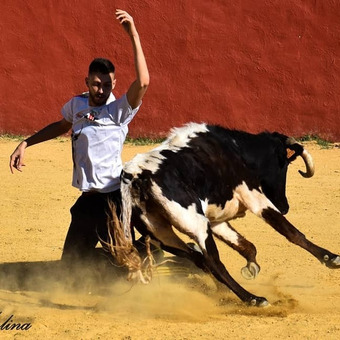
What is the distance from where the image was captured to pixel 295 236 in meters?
5.80

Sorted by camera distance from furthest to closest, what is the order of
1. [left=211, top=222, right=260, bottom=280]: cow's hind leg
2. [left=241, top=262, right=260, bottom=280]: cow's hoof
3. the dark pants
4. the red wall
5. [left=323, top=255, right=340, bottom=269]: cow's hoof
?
the red wall, [left=211, top=222, right=260, bottom=280]: cow's hind leg, [left=241, top=262, right=260, bottom=280]: cow's hoof, [left=323, top=255, right=340, bottom=269]: cow's hoof, the dark pants

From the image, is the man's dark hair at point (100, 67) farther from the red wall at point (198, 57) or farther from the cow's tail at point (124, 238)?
the red wall at point (198, 57)

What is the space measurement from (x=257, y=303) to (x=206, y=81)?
6.93 metres

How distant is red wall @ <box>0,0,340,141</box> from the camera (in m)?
11.7

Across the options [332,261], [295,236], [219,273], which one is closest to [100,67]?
[219,273]

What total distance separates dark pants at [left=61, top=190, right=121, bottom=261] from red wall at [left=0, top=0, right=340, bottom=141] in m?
6.25

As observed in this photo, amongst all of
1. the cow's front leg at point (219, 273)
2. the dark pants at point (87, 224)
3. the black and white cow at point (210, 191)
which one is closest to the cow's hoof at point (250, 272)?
the black and white cow at point (210, 191)

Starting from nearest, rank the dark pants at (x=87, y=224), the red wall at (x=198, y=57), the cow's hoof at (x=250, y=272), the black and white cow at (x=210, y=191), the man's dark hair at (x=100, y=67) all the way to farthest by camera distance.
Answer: the man's dark hair at (x=100, y=67) → the black and white cow at (x=210, y=191) → the dark pants at (x=87, y=224) → the cow's hoof at (x=250, y=272) → the red wall at (x=198, y=57)

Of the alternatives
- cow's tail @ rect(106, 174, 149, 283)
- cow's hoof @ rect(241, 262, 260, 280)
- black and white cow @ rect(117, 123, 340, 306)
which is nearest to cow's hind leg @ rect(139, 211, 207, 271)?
black and white cow @ rect(117, 123, 340, 306)

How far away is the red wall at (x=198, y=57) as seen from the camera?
11727mm

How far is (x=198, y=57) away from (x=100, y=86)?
6.77 meters

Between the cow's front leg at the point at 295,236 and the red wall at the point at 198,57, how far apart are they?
6.06 m

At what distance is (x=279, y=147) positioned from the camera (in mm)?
6258

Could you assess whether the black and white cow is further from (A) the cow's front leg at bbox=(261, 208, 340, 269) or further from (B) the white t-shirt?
(B) the white t-shirt
